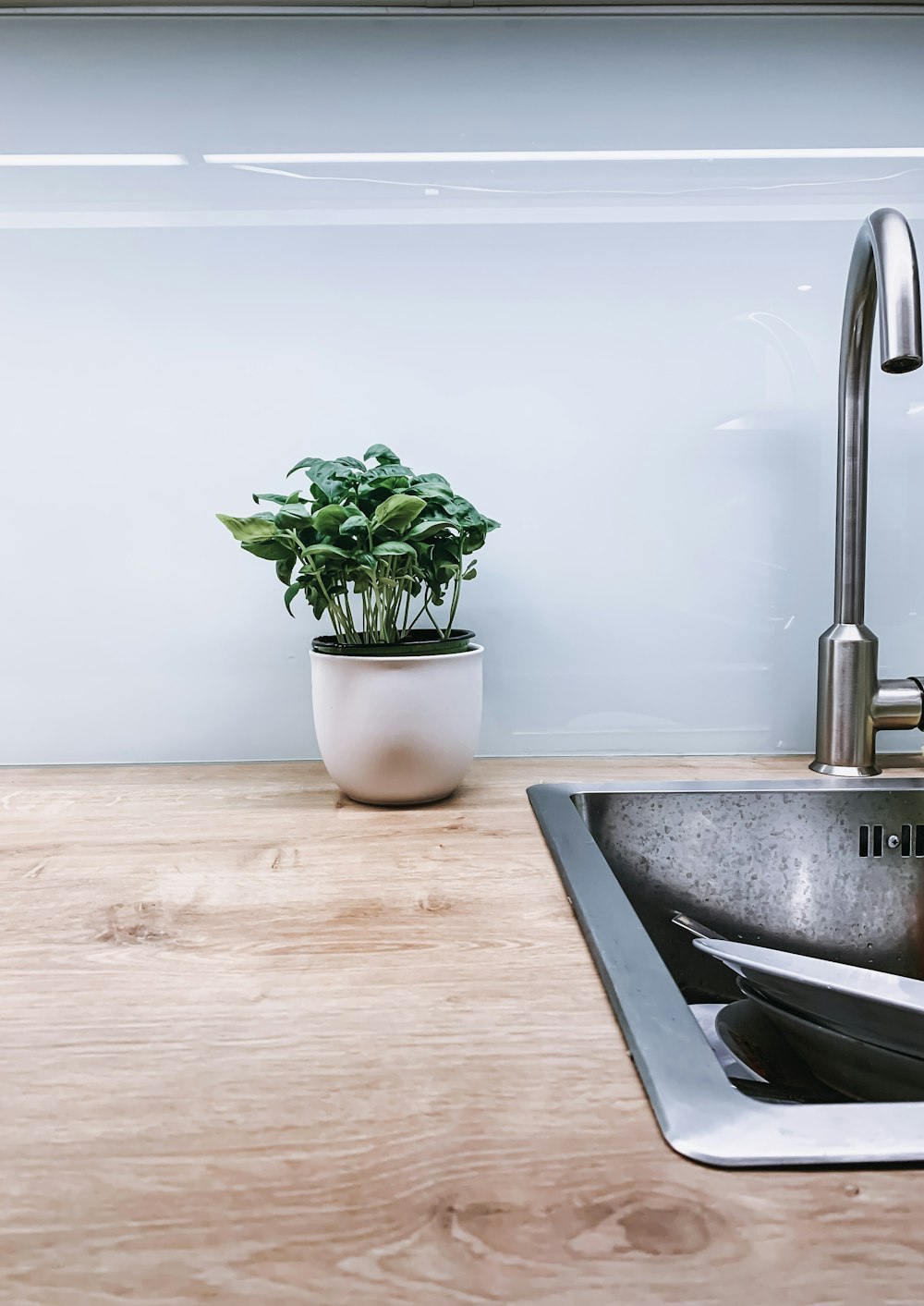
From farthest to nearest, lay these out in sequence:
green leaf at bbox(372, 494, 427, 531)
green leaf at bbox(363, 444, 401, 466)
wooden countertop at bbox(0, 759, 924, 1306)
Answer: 1. green leaf at bbox(363, 444, 401, 466)
2. green leaf at bbox(372, 494, 427, 531)
3. wooden countertop at bbox(0, 759, 924, 1306)

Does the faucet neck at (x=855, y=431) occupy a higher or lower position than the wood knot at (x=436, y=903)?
higher

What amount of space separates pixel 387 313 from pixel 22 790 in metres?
0.61

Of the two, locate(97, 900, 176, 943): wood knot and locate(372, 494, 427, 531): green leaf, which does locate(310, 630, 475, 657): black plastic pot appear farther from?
locate(97, 900, 176, 943): wood knot

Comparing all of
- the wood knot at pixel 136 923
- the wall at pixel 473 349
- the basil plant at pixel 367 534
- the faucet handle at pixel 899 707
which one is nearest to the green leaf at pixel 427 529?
the basil plant at pixel 367 534

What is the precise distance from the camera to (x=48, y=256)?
0.94m

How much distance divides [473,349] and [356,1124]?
0.79 meters

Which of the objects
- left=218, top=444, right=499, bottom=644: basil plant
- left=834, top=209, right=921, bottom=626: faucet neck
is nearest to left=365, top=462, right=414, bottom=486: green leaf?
left=218, top=444, right=499, bottom=644: basil plant

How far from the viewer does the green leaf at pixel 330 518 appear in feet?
2.41

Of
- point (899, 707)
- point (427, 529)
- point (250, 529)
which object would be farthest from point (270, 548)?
point (899, 707)

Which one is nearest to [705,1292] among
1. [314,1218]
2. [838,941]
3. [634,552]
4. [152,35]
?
[314,1218]

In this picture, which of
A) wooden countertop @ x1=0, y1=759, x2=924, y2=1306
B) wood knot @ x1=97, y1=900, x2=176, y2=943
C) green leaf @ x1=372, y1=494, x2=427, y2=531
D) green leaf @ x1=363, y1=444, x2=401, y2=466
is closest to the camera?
wooden countertop @ x1=0, y1=759, x2=924, y2=1306

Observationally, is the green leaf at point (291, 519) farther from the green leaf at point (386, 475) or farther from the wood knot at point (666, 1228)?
the wood knot at point (666, 1228)

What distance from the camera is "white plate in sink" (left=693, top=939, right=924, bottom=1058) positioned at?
624 mm

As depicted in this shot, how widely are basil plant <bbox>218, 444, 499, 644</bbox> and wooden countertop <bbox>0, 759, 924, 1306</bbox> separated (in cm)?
26
